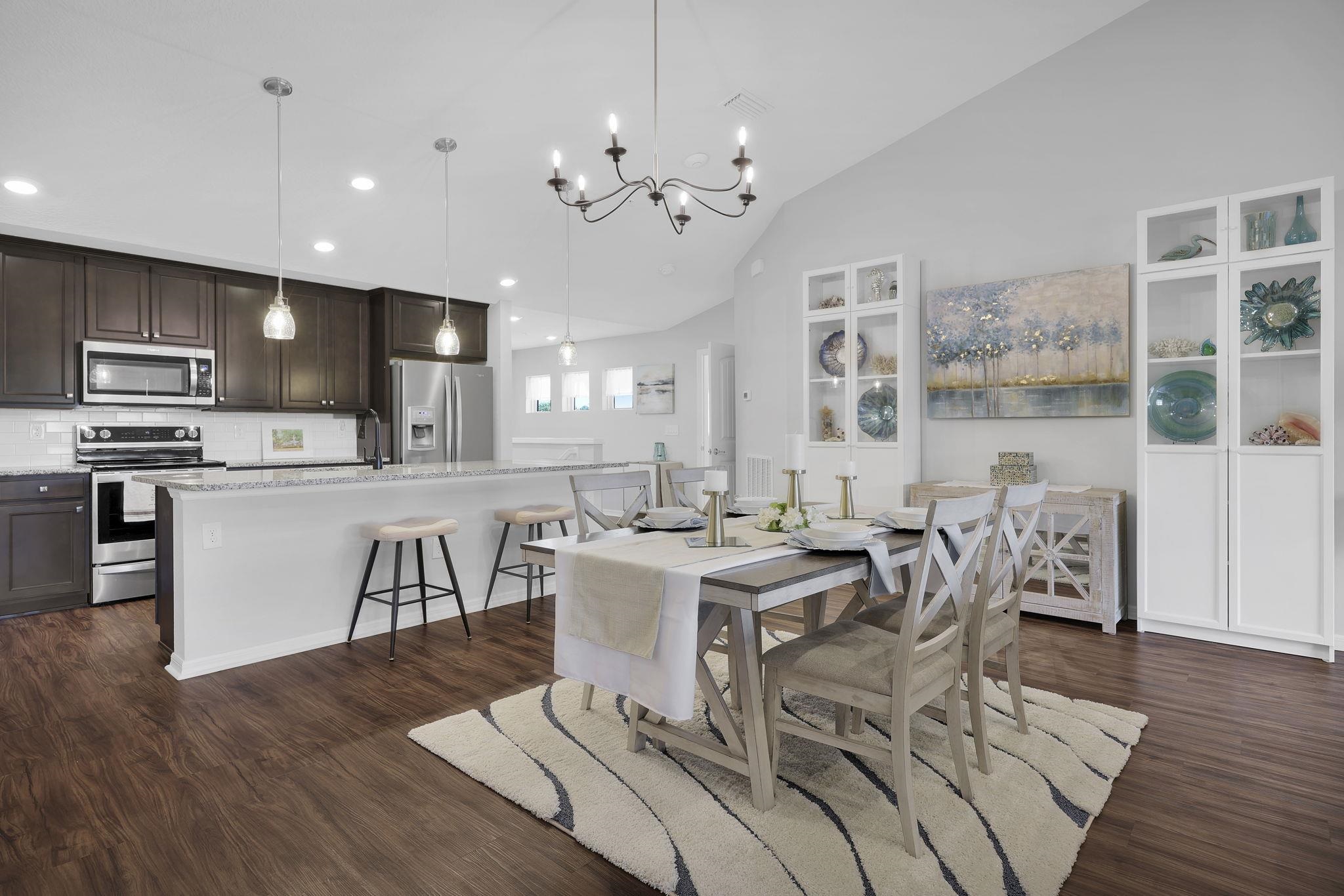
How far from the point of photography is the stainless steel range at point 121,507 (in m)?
4.45

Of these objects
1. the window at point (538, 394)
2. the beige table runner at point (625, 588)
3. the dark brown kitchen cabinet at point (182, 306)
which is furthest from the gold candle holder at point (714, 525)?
the window at point (538, 394)

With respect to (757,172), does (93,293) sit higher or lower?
lower


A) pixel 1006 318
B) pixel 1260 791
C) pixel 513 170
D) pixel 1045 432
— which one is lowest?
pixel 1260 791

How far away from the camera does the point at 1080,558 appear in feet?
12.7

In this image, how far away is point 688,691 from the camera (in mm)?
1935

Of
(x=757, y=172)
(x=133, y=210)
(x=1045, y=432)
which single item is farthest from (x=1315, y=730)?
(x=133, y=210)

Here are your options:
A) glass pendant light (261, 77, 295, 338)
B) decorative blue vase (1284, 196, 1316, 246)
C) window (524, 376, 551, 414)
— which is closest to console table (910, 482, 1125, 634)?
decorative blue vase (1284, 196, 1316, 246)

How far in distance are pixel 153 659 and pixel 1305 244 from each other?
19.0ft

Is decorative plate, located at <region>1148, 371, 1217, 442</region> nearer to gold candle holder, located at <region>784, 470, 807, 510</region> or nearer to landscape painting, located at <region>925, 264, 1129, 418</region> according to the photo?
landscape painting, located at <region>925, 264, 1129, 418</region>

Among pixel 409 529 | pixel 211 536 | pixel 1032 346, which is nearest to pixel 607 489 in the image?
pixel 409 529

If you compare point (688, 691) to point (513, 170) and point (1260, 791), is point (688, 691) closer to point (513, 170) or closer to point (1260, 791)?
point (1260, 791)

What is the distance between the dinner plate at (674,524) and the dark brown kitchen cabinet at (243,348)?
4220 millimetres

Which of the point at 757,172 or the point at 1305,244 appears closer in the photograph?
the point at 1305,244

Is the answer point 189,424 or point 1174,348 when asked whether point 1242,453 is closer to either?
point 1174,348
